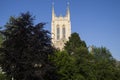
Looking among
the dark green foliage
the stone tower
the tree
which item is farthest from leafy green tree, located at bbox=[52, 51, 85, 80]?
the stone tower

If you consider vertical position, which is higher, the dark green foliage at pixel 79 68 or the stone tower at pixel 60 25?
the stone tower at pixel 60 25

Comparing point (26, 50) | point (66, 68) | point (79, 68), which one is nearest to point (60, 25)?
point (79, 68)

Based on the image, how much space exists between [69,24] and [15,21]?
128702mm

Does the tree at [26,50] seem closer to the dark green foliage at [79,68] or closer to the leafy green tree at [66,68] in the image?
the dark green foliage at [79,68]

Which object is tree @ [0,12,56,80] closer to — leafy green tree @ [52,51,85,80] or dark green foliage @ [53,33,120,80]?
dark green foliage @ [53,33,120,80]

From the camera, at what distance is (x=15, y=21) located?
133 feet

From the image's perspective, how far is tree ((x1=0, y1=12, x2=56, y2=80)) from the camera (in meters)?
37.9

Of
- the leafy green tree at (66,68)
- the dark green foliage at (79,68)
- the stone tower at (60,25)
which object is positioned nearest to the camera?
the leafy green tree at (66,68)

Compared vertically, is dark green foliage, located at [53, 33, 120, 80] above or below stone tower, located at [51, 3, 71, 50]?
below

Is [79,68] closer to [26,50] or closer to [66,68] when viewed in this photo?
[66,68]

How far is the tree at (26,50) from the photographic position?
37875mm

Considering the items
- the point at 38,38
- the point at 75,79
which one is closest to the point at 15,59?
the point at 38,38

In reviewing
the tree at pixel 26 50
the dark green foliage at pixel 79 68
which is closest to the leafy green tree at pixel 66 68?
the dark green foliage at pixel 79 68

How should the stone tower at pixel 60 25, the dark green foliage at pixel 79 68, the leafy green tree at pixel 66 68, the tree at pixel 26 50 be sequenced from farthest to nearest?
the stone tower at pixel 60 25 → the dark green foliage at pixel 79 68 → the leafy green tree at pixel 66 68 → the tree at pixel 26 50
